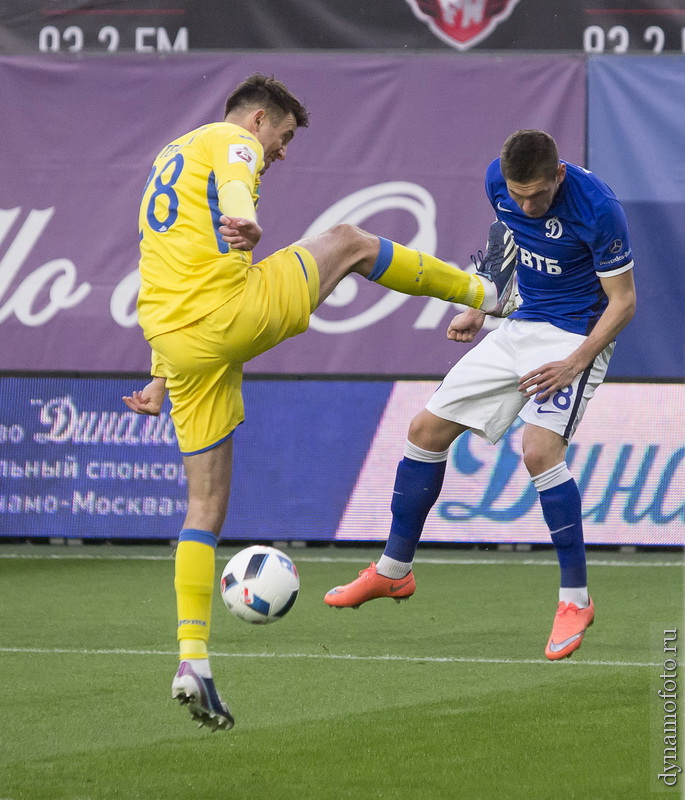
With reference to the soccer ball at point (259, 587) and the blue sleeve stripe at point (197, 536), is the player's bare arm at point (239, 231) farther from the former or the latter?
the soccer ball at point (259, 587)

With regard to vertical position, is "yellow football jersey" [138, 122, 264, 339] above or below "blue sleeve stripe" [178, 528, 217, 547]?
above

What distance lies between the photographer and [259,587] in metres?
4.55

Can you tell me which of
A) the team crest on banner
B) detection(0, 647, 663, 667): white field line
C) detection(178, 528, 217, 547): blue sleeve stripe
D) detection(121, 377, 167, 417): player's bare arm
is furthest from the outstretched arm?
the team crest on banner

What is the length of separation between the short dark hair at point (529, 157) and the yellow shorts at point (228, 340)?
790 millimetres

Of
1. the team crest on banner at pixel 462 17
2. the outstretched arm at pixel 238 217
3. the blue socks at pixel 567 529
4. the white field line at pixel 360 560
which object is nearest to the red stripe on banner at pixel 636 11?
the team crest on banner at pixel 462 17

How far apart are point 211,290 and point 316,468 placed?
4.66m

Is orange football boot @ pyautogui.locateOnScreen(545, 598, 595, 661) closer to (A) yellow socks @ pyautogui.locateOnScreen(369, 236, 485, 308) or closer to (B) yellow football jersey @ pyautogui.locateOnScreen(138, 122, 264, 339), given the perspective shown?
(A) yellow socks @ pyautogui.locateOnScreen(369, 236, 485, 308)

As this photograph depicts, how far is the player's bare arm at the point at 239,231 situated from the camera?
13.0 ft

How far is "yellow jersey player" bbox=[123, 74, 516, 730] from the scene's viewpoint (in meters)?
4.31

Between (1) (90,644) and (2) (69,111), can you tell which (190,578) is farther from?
(2) (69,111)

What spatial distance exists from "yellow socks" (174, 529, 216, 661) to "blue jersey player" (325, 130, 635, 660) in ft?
2.69

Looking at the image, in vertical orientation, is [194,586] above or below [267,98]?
below

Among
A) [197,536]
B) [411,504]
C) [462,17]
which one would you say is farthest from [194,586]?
[462,17]

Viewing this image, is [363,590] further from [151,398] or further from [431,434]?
[151,398]
